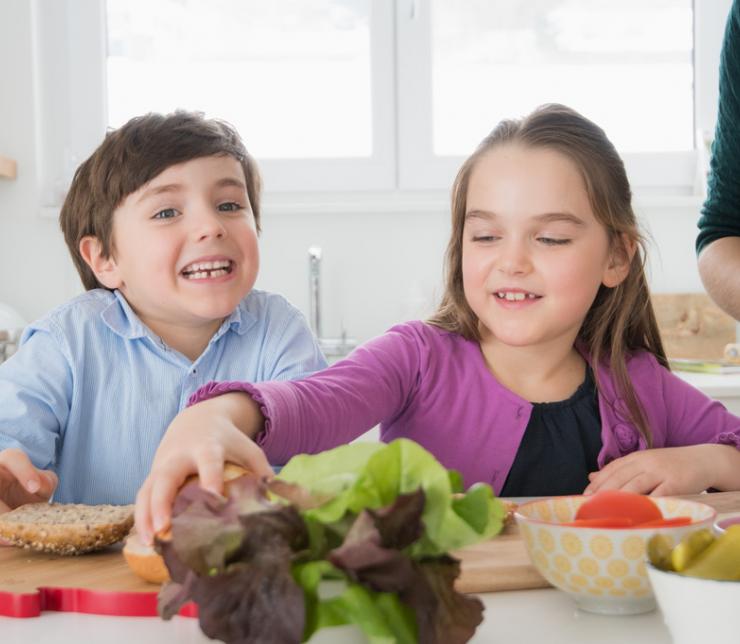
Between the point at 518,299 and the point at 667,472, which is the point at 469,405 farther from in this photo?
the point at 667,472

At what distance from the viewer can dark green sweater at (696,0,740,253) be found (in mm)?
A: 1784

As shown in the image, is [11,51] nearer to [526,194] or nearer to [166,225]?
[166,225]

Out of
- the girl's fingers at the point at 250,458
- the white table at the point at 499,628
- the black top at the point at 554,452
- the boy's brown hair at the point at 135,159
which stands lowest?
the black top at the point at 554,452

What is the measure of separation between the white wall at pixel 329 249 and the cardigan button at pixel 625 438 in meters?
1.60

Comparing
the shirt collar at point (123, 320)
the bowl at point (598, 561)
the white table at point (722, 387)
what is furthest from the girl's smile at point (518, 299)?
the white table at point (722, 387)

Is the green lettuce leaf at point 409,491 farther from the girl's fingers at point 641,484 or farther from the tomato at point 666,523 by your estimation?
the girl's fingers at point 641,484

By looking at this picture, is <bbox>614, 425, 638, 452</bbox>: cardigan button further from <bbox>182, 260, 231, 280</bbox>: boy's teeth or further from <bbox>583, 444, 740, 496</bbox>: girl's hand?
<bbox>182, 260, 231, 280</bbox>: boy's teeth

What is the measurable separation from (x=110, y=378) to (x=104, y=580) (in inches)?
29.7

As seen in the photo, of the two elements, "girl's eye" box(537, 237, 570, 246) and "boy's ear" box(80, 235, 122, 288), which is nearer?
"girl's eye" box(537, 237, 570, 246)

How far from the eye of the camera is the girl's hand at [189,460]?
2.69ft

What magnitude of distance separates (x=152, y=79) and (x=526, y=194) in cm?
211

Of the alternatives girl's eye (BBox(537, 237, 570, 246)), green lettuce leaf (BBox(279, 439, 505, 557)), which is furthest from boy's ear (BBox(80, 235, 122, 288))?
green lettuce leaf (BBox(279, 439, 505, 557))

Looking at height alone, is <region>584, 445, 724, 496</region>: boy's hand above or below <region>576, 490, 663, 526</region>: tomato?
below

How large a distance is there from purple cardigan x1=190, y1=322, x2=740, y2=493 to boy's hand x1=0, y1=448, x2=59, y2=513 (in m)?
0.39
